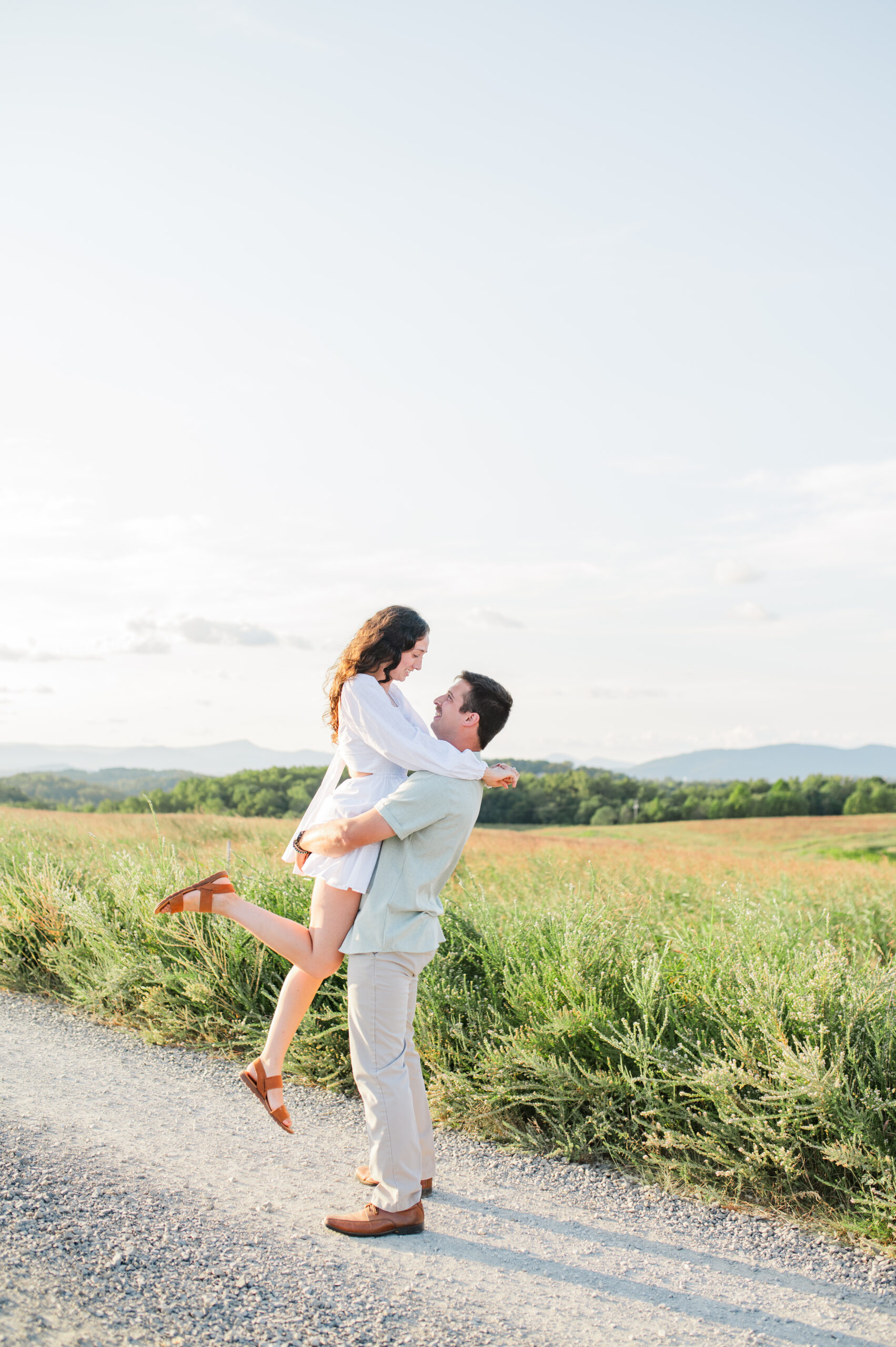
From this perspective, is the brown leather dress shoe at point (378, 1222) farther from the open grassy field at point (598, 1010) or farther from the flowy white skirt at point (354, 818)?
the flowy white skirt at point (354, 818)

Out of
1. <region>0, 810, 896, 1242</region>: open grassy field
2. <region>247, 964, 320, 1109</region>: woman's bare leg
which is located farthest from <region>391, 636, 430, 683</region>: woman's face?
<region>0, 810, 896, 1242</region>: open grassy field

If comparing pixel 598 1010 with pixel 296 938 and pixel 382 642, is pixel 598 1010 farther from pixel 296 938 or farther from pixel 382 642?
pixel 382 642

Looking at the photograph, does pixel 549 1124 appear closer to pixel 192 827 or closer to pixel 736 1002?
pixel 736 1002

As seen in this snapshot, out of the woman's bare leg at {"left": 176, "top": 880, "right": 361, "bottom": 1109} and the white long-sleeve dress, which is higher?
the white long-sleeve dress

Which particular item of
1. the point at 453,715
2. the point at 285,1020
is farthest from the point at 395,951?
the point at 453,715

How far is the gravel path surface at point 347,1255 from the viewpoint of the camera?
9.17ft

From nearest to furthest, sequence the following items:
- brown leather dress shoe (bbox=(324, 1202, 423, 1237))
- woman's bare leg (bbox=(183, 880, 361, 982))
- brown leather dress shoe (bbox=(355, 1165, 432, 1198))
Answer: brown leather dress shoe (bbox=(324, 1202, 423, 1237)) < woman's bare leg (bbox=(183, 880, 361, 982)) < brown leather dress shoe (bbox=(355, 1165, 432, 1198))

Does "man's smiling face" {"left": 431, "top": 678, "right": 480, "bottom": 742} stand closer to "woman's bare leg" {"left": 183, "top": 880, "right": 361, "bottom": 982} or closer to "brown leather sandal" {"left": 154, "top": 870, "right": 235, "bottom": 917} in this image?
"woman's bare leg" {"left": 183, "top": 880, "right": 361, "bottom": 982}

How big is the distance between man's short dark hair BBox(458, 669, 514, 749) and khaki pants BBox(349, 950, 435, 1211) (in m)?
0.89

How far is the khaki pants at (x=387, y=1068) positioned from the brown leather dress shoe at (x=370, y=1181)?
225mm

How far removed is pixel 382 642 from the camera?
362 cm

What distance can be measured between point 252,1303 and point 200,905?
1.35m

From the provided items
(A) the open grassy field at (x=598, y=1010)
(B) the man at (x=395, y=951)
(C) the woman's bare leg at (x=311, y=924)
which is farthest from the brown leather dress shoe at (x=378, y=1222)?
(A) the open grassy field at (x=598, y=1010)

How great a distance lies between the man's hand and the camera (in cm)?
349
